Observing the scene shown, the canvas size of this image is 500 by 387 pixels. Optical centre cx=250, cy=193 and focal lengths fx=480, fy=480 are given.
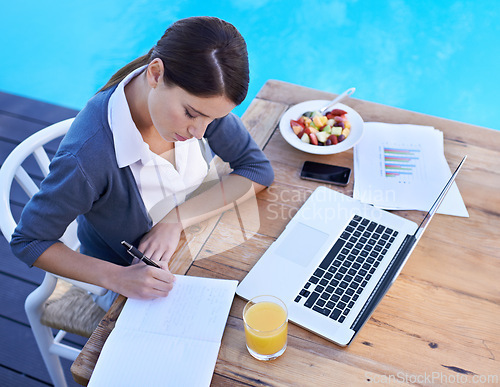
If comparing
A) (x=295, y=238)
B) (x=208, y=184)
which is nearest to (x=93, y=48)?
(x=208, y=184)

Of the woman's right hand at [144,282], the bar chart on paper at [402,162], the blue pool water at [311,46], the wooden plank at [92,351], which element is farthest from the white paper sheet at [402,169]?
the blue pool water at [311,46]

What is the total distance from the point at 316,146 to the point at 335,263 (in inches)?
14.8

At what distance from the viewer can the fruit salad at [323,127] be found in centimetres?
127

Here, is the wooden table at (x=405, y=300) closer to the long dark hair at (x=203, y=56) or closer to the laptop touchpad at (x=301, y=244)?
the laptop touchpad at (x=301, y=244)

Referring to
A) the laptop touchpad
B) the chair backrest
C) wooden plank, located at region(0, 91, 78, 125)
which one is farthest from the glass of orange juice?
wooden plank, located at region(0, 91, 78, 125)

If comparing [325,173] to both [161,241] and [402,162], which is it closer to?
[402,162]

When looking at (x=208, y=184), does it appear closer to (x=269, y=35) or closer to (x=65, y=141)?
(x=65, y=141)

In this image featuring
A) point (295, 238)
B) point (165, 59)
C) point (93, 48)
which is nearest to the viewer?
point (165, 59)

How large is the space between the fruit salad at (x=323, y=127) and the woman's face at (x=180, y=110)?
33 centimetres

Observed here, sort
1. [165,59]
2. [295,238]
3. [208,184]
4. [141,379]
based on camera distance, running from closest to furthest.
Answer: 1. [141,379]
2. [165,59]
3. [295,238]
4. [208,184]

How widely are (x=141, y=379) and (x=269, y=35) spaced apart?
11.5ft

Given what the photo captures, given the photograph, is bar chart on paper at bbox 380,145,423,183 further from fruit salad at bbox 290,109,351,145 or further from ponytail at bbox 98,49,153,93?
ponytail at bbox 98,49,153,93

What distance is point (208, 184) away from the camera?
1245 mm

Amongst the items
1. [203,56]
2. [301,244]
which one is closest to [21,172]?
[203,56]
